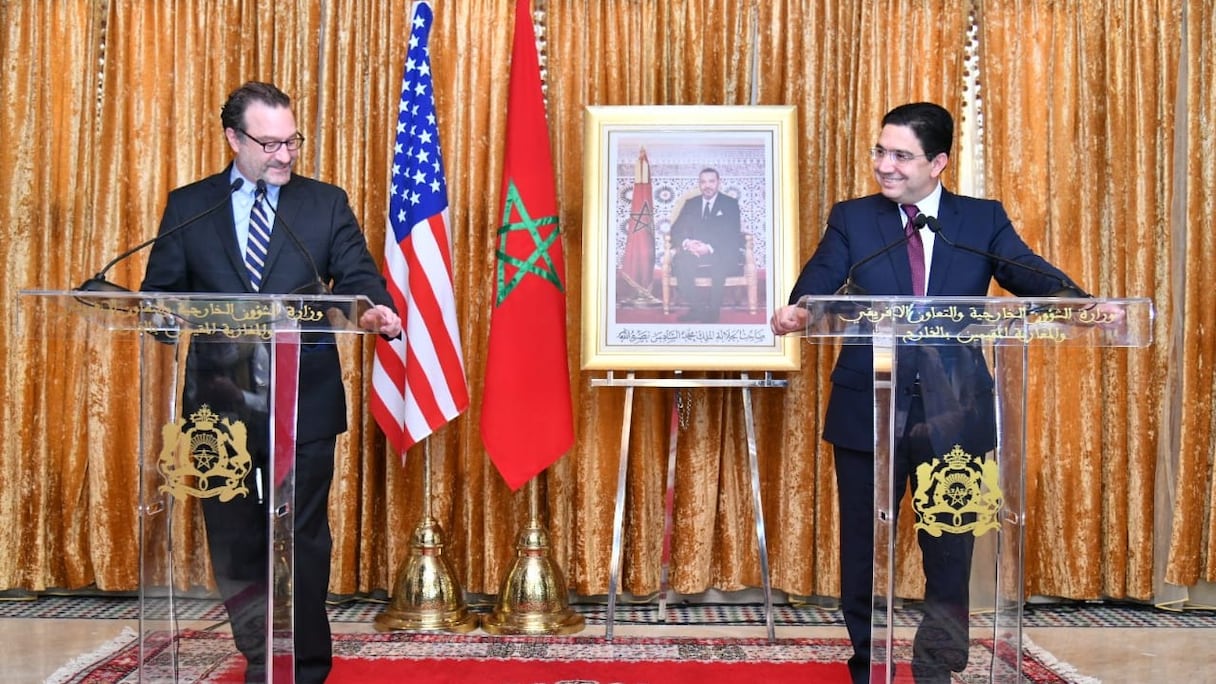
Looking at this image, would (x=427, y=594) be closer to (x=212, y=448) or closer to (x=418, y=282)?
(x=418, y=282)

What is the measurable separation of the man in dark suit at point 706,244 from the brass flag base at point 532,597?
1.01m

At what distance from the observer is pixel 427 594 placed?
14.1 ft

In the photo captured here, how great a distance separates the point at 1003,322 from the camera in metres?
2.59

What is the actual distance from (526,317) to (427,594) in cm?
107

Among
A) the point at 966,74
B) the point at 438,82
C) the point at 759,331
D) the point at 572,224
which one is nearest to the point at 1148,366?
the point at 966,74

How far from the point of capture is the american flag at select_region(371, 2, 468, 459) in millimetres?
4316

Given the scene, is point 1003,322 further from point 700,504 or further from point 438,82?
point 438,82

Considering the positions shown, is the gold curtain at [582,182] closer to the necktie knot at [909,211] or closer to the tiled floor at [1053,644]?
the tiled floor at [1053,644]

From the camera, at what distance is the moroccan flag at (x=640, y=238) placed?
4.27 meters

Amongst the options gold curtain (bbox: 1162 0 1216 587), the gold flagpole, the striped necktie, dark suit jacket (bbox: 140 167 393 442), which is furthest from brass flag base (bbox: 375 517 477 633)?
gold curtain (bbox: 1162 0 1216 587)

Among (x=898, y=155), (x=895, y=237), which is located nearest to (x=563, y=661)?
(x=895, y=237)

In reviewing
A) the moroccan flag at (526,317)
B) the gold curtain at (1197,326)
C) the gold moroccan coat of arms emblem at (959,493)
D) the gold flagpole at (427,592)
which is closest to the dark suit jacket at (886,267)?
the gold moroccan coat of arms emblem at (959,493)

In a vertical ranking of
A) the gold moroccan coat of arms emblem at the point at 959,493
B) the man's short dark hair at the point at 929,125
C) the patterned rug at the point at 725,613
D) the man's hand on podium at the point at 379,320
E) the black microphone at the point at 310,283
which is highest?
the man's short dark hair at the point at 929,125

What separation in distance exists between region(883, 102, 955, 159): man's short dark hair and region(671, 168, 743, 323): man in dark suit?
110cm
